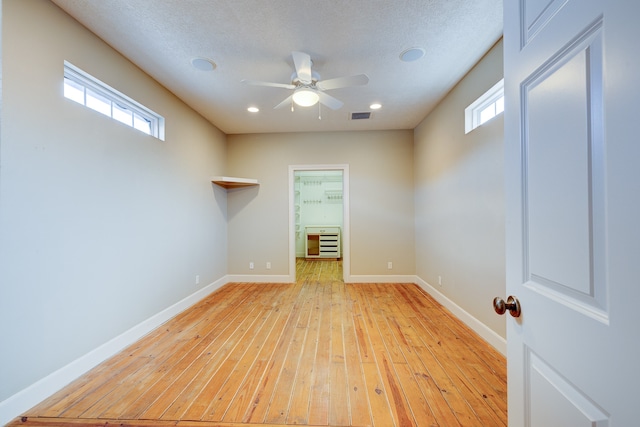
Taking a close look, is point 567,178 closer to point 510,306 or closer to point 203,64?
point 510,306

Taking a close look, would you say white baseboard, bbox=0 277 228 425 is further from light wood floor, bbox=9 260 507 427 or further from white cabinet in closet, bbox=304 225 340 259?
white cabinet in closet, bbox=304 225 340 259

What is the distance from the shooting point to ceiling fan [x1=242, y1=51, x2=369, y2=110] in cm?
204

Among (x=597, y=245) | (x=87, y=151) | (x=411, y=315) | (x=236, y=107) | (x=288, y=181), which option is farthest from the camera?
(x=288, y=181)

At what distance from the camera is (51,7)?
1.67 m

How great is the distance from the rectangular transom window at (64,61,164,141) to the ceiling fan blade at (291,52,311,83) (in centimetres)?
167

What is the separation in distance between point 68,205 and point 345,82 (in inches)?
94.3

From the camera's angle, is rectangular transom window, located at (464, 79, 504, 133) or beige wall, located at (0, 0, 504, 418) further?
rectangular transom window, located at (464, 79, 504, 133)

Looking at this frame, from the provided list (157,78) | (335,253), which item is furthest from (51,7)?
(335,253)

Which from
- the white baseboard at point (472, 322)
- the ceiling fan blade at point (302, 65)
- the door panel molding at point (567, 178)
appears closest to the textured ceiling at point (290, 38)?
the ceiling fan blade at point (302, 65)

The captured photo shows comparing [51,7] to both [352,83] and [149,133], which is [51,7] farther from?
[352,83]

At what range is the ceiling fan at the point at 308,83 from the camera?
6.68 feet

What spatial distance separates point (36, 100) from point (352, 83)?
7.47ft

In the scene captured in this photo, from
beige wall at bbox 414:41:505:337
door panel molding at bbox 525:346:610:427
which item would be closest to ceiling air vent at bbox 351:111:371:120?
beige wall at bbox 414:41:505:337

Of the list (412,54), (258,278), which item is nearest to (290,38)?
(412,54)
